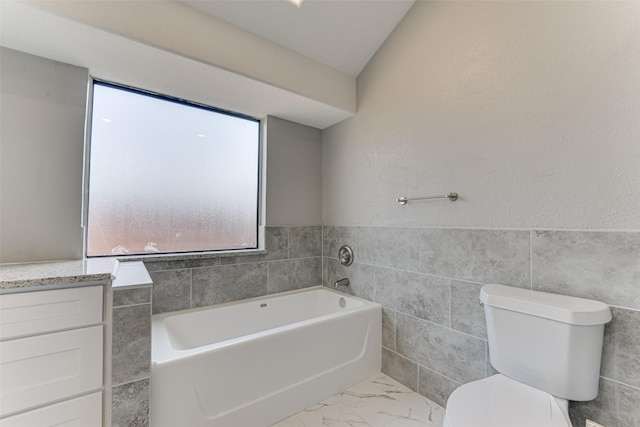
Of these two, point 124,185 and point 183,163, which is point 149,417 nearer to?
point 124,185

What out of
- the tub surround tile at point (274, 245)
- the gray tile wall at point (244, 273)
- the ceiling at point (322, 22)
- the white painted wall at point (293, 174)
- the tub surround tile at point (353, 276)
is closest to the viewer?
the ceiling at point (322, 22)

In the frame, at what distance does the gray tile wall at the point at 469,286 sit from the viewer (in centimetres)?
107

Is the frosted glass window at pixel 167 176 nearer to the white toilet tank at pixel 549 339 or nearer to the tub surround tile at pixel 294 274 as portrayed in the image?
the tub surround tile at pixel 294 274

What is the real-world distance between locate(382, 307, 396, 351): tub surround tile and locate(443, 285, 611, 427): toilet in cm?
79

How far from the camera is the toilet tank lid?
3.36 ft

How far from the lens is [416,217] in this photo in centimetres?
185

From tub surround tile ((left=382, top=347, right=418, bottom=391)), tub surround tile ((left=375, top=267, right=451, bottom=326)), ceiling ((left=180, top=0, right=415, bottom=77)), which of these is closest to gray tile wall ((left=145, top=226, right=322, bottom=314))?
tub surround tile ((left=375, top=267, right=451, bottom=326))

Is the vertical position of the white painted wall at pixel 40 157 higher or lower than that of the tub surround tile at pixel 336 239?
higher

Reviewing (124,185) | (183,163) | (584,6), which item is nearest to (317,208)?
(183,163)

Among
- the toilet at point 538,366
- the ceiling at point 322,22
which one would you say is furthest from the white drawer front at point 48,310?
the ceiling at point 322,22

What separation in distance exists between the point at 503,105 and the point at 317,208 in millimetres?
1692

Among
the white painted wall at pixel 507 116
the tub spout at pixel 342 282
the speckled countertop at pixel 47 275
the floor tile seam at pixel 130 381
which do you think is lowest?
the floor tile seam at pixel 130 381

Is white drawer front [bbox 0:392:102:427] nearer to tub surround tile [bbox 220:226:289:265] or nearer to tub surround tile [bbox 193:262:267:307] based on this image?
tub surround tile [bbox 193:262:267:307]

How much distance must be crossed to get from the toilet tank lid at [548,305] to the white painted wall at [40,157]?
2.30m
